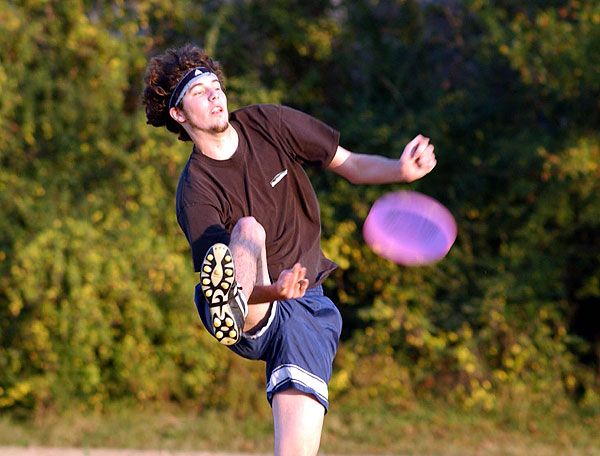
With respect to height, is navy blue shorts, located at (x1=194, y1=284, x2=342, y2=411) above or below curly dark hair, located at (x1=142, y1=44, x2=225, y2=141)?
below

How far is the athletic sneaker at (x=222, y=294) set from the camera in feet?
9.24

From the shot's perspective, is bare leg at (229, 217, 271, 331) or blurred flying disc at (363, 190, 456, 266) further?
blurred flying disc at (363, 190, 456, 266)

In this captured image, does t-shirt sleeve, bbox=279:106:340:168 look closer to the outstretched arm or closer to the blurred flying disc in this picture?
the outstretched arm

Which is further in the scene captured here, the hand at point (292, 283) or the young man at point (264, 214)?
the young man at point (264, 214)

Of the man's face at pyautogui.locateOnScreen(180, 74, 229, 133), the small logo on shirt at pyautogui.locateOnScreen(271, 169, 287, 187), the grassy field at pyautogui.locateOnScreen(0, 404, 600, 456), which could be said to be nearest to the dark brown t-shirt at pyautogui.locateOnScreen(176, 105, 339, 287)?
the small logo on shirt at pyautogui.locateOnScreen(271, 169, 287, 187)

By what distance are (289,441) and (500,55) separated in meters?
5.42

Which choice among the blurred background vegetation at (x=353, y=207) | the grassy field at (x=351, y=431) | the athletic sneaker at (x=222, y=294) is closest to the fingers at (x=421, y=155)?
the athletic sneaker at (x=222, y=294)

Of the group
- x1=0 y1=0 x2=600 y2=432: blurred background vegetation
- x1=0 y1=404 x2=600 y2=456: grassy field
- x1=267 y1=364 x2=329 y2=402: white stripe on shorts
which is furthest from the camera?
x1=0 y1=0 x2=600 y2=432: blurred background vegetation

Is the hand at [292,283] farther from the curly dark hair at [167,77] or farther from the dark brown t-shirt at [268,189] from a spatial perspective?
the curly dark hair at [167,77]

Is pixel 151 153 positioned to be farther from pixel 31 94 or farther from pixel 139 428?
pixel 139 428

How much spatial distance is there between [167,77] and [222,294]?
105cm

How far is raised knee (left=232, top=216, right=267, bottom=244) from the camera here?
119 inches

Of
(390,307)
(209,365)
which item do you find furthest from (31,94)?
(390,307)

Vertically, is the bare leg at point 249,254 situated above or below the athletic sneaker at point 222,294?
above
